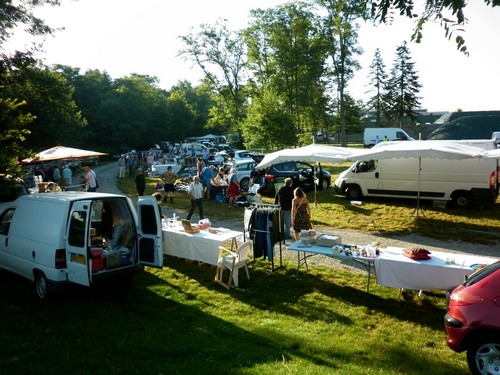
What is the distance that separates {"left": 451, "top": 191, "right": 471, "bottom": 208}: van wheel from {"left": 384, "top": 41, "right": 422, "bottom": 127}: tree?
154ft

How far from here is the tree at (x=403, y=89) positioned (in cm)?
5694

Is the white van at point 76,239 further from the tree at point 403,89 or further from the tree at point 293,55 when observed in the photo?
the tree at point 403,89

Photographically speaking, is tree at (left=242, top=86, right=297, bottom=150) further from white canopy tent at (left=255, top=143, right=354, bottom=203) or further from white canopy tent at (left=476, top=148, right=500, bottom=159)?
white canopy tent at (left=476, top=148, right=500, bottom=159)

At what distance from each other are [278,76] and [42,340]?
115ft

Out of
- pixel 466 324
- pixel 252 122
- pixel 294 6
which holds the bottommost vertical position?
pixel 466 324

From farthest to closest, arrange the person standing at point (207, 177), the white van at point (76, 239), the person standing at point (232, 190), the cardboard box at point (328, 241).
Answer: the person standing at point (207, 177)
the person standing at point (232, 190)
the cardboard box at point (328, 241)
the white van at point (76, 239)

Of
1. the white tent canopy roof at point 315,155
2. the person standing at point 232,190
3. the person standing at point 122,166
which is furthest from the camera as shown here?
the person standing at point 122,166

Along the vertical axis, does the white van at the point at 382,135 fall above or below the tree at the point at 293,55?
below

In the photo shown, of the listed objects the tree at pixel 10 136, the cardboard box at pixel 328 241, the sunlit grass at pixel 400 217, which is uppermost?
the tree at pixel 10 136

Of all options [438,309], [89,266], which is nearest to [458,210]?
Result: [438,309]

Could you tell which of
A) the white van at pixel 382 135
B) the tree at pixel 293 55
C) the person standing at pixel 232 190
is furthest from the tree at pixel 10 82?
the white van at pixel 382 135

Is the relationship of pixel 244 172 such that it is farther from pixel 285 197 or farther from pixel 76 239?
pixel 76 239

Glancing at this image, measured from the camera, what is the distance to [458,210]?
529 inches

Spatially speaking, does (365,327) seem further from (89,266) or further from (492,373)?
(89,266)
